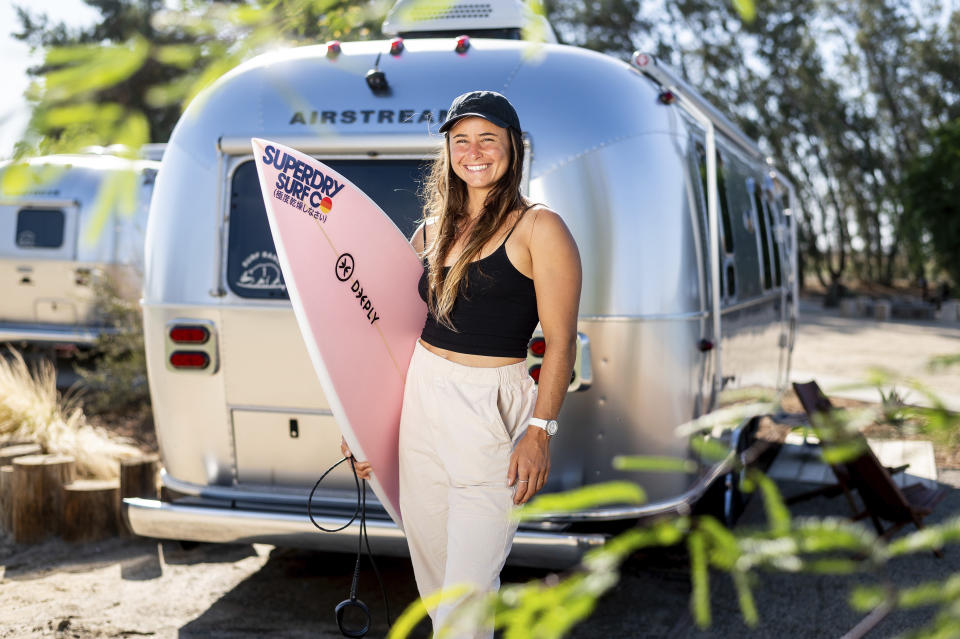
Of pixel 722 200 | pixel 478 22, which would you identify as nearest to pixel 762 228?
pixel 722 200

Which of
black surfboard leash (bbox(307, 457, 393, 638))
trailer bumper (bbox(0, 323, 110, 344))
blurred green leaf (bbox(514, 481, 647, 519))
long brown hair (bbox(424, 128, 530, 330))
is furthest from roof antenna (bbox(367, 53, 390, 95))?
trailer bumper (bbox(0, 323, 110, 344))

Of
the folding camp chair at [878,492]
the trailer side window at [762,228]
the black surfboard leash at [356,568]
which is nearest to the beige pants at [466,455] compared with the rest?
the black surfboard leash at [356,568]

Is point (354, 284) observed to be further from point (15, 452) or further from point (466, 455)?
point (15, 452)

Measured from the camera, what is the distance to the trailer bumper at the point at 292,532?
12.7ft

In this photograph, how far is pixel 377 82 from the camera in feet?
14.1

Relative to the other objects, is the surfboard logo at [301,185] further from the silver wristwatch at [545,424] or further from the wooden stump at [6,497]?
the wooden stump at [6,497]

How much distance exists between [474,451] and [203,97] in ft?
7.67

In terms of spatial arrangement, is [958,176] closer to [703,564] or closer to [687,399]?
[687,399]

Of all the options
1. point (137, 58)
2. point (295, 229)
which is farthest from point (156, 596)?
point (137, 58)

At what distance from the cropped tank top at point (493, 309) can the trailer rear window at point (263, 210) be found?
1202mm

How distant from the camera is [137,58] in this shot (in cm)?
181

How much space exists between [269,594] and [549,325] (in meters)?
2.68

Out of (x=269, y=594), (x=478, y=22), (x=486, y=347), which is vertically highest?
(x=478, y=22)

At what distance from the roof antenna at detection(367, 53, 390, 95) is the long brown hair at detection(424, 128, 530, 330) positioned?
1.11 meters
